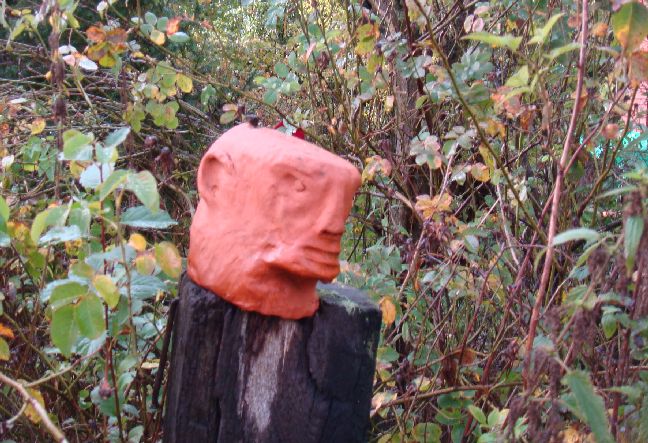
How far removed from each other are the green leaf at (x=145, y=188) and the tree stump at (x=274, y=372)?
1.25ft

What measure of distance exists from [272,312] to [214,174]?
0.38 m

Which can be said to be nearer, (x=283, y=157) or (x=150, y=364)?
(x=283, y=157)

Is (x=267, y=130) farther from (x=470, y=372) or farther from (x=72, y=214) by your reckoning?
(x=470, y=372)

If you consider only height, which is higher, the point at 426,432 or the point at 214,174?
the point at 214,174

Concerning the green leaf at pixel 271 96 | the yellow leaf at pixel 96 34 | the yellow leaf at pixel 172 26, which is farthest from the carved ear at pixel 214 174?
the green leaf at pixel 271 96

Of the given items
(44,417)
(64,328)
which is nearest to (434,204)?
(64,328)

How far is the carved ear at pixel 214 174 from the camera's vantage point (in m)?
1.85

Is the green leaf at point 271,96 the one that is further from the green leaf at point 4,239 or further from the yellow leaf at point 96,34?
the green leaf at point 4,239

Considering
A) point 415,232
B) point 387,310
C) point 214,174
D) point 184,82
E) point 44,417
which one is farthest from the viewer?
point 415,232

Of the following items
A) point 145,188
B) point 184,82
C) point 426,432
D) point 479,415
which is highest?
point 184,82

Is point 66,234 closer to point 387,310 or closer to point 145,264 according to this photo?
point 145,264

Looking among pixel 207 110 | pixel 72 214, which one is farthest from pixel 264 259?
pixel 207 110

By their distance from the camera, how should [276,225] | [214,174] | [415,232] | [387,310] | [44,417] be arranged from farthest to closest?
[415,232] → [387,310] → [214,174] → [276,225] → [44,417]

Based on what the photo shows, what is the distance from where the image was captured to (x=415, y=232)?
3.85 m
